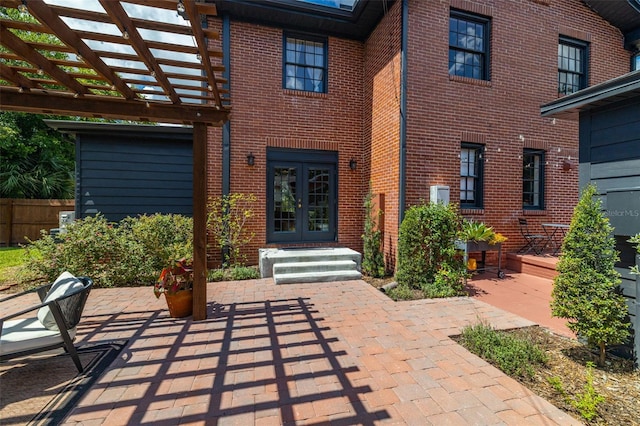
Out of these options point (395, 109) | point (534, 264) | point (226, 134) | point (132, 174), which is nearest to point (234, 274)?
point (226, 134)

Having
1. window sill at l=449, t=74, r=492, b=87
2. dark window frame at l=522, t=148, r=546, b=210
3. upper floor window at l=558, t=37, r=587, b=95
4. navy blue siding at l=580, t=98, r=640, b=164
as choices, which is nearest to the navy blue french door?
window sill at l=449, t=74, r=492, b=87

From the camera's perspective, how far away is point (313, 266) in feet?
20.2

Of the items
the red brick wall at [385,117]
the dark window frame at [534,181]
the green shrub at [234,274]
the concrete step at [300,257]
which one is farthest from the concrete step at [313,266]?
the dark window frame at [534,181]

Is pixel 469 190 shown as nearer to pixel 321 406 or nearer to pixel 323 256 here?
pixel 323 256

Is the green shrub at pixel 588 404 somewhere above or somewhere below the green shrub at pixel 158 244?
below

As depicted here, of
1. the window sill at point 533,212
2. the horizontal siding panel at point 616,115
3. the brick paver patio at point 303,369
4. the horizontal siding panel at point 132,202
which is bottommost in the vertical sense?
the brick paver patio at point 303,369

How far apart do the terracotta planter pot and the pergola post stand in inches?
8.6

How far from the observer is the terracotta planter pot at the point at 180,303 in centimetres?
404

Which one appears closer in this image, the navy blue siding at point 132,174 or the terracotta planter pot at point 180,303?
the terracotta planter pot at point 180,303

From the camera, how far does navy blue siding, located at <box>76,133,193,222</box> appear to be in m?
7.18

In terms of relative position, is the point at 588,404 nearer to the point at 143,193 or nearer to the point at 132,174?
the point at 143,193

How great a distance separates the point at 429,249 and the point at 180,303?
4.31 m

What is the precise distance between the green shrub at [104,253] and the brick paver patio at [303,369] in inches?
49.3

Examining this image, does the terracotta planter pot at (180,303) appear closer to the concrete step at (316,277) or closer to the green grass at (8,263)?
the concrete step at (316,277)
